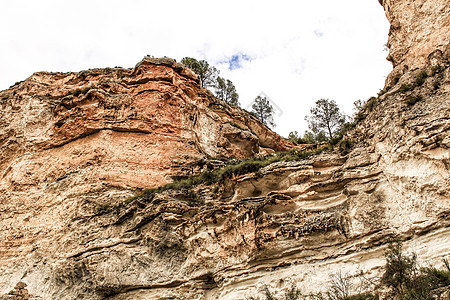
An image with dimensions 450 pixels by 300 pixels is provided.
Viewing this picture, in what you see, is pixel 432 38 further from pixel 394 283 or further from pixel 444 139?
pixel 394 283

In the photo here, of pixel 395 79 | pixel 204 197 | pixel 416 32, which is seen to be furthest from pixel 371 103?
pixel 204 197

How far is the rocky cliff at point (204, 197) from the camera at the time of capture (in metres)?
13.5

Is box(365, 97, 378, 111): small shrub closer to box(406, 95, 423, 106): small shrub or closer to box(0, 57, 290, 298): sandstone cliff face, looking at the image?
box(406, 95, 423, 106): small shrub

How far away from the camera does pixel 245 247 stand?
→ 49.9ft

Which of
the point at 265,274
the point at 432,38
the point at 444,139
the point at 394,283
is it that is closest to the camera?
the point at 394,283

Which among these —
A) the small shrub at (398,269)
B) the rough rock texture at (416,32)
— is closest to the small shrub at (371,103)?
the rough rock texture at (416,32)

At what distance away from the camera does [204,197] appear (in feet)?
60.1

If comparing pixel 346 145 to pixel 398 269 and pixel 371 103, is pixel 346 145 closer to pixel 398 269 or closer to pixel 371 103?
pixel 371 103

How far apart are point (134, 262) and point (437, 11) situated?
58.1ft

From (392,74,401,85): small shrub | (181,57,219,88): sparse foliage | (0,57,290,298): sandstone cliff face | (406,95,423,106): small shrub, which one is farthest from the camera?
(181,57,219,88): sparse foliage

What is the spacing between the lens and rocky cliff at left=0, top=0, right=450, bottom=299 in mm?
13477

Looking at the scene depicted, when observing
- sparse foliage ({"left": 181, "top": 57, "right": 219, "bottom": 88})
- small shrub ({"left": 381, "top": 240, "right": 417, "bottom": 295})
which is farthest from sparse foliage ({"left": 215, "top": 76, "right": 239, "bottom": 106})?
small shrub ({"left": 381, "top": 240, "right": 417, "bottom": 295})

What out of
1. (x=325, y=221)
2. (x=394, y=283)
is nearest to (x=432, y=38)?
(x=325, y=221)

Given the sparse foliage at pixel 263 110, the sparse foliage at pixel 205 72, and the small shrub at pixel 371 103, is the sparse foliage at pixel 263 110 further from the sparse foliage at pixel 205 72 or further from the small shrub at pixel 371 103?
the small shrub at pixel 371 103
